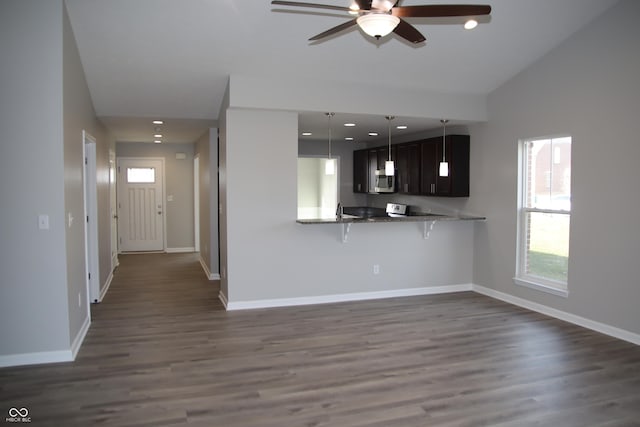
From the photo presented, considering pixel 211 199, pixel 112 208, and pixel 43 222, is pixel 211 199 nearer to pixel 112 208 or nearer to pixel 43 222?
pixel 112 208

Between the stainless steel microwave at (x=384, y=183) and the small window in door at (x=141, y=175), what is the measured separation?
487 cm

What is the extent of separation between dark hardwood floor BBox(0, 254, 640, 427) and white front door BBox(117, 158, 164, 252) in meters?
4.76

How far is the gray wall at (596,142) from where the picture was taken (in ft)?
14.0

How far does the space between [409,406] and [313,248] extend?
2.80 m

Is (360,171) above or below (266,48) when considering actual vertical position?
below

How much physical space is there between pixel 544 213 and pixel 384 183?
3.09m

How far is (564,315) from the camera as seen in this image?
4.99 metres

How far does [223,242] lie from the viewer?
5.67 metres

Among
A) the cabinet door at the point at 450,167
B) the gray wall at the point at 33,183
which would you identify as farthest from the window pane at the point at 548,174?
the gray wall at the point at 33,183

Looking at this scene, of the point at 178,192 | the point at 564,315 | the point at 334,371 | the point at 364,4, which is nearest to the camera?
the point at 364,4

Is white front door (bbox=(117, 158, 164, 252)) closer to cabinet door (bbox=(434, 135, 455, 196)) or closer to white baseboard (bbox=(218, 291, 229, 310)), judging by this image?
white baseboard (bbox=(218, 291, 229, 310))

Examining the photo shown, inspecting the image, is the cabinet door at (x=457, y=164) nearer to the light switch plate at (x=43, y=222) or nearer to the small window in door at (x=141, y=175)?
the light switch plate at (x=43, y=222)

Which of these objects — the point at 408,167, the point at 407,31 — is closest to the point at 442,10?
the point at 407,31

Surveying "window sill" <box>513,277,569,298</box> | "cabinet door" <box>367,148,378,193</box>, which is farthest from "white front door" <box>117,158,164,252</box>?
"window sill" <box>513,277,569,298</box>
